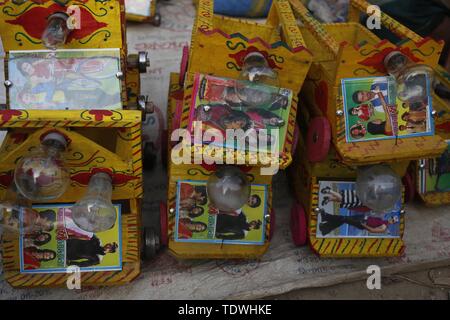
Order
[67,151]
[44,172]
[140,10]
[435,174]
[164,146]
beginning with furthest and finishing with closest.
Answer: [140,10] → [164,146] → [435,174] → [67,151] → [44,172]

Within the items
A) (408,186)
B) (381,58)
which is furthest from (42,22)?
(408,186)

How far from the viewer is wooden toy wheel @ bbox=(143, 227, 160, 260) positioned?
167 cm

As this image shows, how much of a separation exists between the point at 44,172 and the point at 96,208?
0.17 m

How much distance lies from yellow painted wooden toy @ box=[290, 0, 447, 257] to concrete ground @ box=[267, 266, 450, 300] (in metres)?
0.11

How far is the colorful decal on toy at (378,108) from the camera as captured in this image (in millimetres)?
1518

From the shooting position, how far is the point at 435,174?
194cm

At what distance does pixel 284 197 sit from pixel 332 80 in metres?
0.65

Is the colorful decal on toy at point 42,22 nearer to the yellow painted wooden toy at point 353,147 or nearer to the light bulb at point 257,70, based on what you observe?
the light bulb at point 257,70

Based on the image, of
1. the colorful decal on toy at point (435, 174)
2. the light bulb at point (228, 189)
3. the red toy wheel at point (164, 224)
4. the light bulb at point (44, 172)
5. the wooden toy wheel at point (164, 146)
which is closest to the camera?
the light bulb at point (44, 172)

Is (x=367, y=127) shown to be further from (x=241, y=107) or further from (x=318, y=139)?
(x=241, y=107)

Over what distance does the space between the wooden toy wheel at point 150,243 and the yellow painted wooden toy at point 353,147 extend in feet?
1.67

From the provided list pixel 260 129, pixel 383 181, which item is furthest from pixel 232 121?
pixel 383 181

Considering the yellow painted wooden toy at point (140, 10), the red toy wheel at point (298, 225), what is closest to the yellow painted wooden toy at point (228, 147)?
the red toy wheel at point (298, 225)

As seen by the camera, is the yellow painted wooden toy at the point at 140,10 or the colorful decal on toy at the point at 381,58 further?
the yellow painted wooden toy at the point at 140,10
